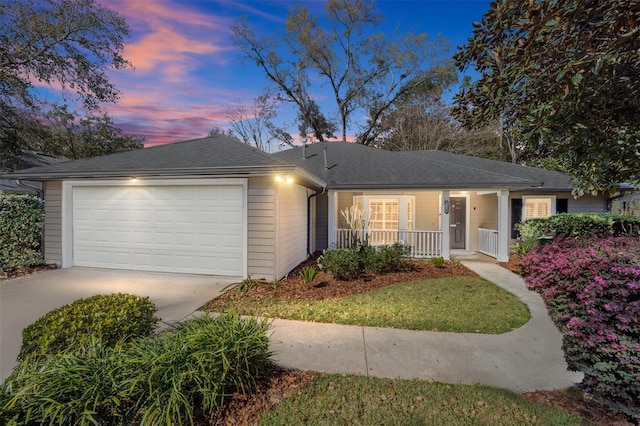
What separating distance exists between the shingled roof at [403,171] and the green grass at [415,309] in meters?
3.92

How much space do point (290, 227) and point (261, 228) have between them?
1.27 metres

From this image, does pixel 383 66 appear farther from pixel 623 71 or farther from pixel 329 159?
pixel 623 71

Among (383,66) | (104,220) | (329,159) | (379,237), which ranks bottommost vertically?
(379,237)

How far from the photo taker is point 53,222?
794cm

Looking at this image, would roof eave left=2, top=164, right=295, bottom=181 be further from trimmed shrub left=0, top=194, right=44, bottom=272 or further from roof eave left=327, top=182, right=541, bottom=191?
roof eave left=327, top=182, right=541, bottom=191

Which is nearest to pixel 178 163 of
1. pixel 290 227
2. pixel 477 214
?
pixel 290 227

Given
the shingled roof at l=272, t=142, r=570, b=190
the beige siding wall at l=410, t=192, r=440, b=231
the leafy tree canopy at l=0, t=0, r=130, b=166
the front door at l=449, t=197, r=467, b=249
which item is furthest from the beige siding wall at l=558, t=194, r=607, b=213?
the leafy tree canopy at l=0, t=0, r=130, b=166

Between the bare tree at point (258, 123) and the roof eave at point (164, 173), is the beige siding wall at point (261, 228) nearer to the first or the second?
the roof eave at point (164, 173)

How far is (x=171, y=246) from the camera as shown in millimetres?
7426

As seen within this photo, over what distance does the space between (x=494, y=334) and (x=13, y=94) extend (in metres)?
17.8

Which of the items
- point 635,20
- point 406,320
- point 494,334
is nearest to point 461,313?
point 494,334

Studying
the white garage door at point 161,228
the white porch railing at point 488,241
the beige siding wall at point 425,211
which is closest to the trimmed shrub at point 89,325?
the white garage door at point 161,228

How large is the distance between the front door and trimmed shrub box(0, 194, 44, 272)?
1322 cm

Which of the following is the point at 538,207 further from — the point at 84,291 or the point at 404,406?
the point at 84,291
